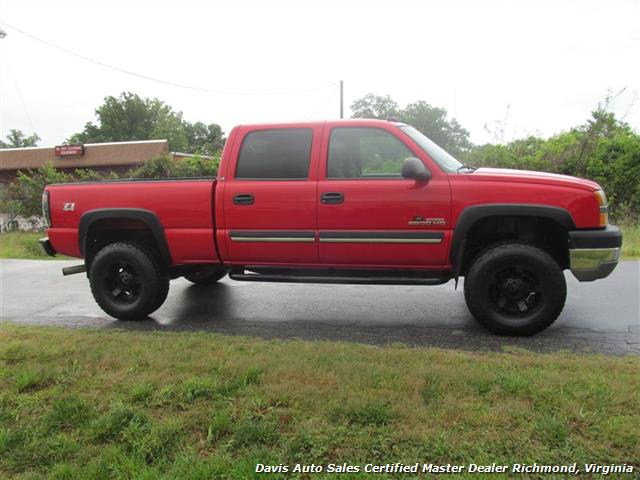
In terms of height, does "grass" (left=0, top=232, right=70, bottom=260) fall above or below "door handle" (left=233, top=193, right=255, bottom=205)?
below

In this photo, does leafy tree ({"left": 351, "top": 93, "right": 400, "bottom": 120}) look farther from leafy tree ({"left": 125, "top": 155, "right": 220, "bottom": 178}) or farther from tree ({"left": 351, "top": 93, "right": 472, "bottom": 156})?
leafy tree ({"left": 125, "top": 155, "right": 220, "bottom": 178})

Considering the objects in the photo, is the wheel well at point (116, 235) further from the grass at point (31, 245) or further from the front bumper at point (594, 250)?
the grass at point (31, 245)

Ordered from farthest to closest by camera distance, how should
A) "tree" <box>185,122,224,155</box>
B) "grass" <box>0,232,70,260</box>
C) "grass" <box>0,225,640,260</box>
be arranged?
"tree" <box>185,122,224,155</box>, "grass" <box>0,232,70,260</box>, "grass" <box>0,225,640,260</box>

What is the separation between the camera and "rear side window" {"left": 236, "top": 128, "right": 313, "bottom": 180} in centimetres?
467

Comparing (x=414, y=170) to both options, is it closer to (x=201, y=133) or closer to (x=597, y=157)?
(x=597, y=157)

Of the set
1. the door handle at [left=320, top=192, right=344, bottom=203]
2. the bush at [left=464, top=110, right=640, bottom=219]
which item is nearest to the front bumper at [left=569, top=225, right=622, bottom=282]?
the door handle at [left=320, top=192, right=344, bottom=203]

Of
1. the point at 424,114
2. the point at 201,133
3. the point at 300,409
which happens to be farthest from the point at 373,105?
the point at 300,409

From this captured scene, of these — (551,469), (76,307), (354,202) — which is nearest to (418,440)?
(551,469)

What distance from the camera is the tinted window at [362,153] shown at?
15.0ft

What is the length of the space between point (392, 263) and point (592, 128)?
38.3ft

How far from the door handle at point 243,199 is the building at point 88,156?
28061mm

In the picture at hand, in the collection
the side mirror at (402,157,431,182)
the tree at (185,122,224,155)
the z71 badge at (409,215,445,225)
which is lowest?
the z71 badge at (409,215,445,225)

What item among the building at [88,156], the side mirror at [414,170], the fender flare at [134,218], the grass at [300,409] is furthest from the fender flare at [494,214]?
the building at [88,156]

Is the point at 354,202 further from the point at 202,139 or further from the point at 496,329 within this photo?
the point at 202,139
